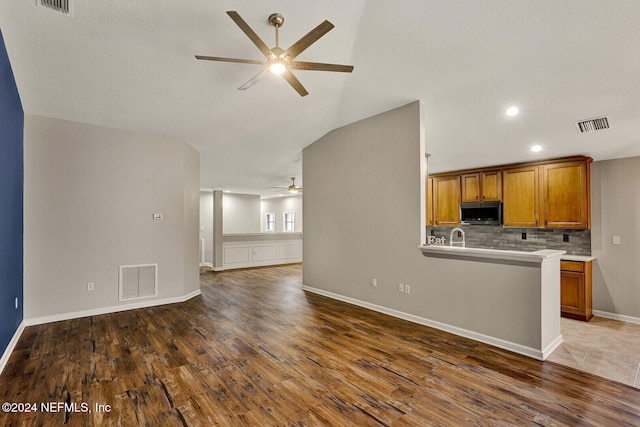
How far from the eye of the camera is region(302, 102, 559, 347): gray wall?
319cm

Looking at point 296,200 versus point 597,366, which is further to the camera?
point 296,200

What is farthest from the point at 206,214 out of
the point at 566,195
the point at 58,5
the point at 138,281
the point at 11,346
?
the point at 566,195

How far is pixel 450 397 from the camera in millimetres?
2262

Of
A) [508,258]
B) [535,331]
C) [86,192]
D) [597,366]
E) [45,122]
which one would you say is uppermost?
[45,122]

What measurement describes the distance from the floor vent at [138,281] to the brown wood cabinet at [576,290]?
20.1 ft

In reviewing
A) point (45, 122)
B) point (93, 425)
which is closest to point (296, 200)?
point (45, 122)

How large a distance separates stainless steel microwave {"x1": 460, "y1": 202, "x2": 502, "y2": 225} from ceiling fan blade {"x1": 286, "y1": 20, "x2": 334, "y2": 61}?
4.78 metres

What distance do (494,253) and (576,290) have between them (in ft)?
7.49

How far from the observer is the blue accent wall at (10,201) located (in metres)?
2.69

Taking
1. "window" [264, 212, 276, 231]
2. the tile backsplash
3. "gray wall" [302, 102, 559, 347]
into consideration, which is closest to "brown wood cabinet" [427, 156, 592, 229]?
the tile backsplash

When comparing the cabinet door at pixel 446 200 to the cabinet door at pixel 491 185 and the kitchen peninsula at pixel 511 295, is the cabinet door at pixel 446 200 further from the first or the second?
the kitchen peninsula at pixel 511 295

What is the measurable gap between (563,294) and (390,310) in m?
2.62

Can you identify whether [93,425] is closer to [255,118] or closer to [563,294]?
[255,118]

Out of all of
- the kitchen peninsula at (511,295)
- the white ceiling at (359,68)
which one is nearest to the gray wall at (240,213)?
the white ceiling at (359,68)
